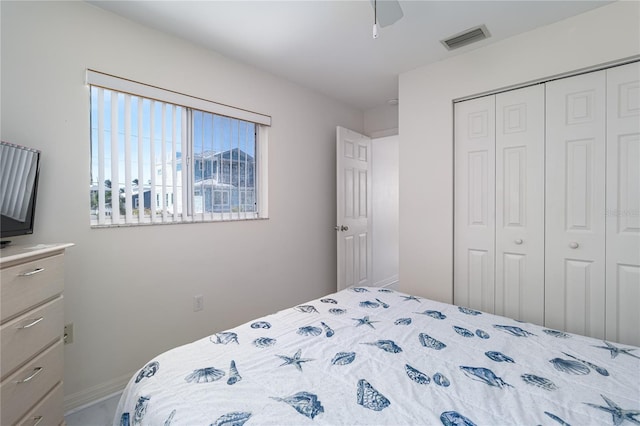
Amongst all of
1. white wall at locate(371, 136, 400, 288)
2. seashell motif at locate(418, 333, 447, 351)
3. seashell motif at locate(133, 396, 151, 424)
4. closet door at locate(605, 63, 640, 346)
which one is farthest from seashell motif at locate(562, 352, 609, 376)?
white wall at locate(371, 136, 400, 288)

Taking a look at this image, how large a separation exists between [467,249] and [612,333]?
3.20 feet

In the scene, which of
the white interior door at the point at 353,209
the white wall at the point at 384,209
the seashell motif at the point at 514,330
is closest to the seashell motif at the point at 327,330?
the seashell motif at the point at 514,330

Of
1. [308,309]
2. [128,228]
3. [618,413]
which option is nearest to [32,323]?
[128,228]

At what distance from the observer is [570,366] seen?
1.11 m

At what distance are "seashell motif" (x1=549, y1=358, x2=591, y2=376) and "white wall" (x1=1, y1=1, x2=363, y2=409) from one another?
7.16ft

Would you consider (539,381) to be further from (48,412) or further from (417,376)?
(48,412)

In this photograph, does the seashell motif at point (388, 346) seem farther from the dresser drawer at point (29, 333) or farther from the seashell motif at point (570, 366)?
the dresser drawer at point (29, 333)

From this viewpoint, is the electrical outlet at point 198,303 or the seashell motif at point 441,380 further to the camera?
the electrical outlet at point 198,303

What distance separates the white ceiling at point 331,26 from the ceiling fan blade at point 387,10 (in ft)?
0.79

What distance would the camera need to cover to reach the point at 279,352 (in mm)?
1189

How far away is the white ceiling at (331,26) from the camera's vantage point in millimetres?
1862

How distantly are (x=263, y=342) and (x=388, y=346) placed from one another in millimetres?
531

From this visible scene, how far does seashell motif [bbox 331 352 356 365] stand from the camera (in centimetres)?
112

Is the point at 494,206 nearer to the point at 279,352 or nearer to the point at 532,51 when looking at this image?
the point at 532,51
